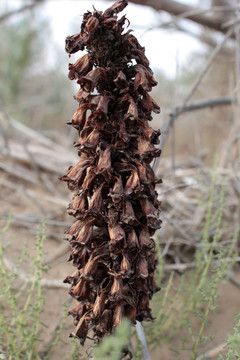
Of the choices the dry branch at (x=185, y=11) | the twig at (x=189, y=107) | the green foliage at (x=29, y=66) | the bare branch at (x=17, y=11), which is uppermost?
the green foliage at (x=29, y=66)

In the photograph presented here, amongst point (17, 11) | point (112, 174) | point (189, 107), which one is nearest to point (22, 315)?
point (112, 174)

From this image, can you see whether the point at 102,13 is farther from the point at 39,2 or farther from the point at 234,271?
the point at 39,2

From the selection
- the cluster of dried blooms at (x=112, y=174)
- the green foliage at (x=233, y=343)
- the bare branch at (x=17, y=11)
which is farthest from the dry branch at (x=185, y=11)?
the green foliage at (x=233, y=343)

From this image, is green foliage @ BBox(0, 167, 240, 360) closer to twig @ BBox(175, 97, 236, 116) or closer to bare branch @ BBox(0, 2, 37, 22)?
twig @ BBox(175, 97, 236, 116)

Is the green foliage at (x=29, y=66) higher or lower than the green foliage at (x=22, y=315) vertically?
higher

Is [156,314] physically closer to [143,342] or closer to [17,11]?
[143,342]

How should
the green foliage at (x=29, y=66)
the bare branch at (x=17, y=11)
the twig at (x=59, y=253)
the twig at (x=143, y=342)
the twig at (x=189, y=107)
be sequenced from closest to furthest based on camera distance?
1. the twig at (x=143, y=342)
2. the twig at (x=189, y=107)
3. the twig at (x=59, y=253)
4. the bare branch at (x=17, y=11)
5. the green foliage at (x=29, y=66)

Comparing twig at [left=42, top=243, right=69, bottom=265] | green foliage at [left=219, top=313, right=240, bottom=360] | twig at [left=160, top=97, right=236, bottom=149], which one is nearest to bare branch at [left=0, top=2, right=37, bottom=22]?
twig at [left=160, top=97, right=236, bottom=149]

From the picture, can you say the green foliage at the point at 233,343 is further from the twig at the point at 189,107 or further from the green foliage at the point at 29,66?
the green foliage at the point at 29,66
